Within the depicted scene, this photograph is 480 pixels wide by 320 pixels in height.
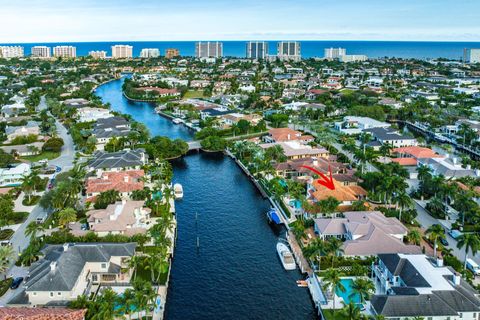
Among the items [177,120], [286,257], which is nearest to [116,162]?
[286,257]

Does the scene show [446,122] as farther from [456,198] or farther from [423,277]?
[423,277]

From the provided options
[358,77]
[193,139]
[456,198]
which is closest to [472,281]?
[456,198]

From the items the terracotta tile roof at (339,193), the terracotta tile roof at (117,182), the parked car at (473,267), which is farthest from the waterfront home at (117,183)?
the parked car at (473,267)

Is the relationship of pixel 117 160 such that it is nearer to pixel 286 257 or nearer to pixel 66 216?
pixel 66 216

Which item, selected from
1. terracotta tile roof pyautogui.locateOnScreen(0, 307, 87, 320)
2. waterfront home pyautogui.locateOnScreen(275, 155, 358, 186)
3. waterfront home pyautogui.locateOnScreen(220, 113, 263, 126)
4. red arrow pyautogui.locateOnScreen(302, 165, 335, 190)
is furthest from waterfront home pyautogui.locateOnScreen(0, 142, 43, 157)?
terracotta tile roof pyautogui.locateOnScreen(0, 307, 87, 320)

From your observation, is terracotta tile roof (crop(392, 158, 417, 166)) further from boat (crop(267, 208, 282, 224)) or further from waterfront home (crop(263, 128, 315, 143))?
boat (crop(267, 208, 282, 224))

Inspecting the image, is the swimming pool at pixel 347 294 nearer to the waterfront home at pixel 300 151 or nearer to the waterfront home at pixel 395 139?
the waterfront home at pixel 300 151
